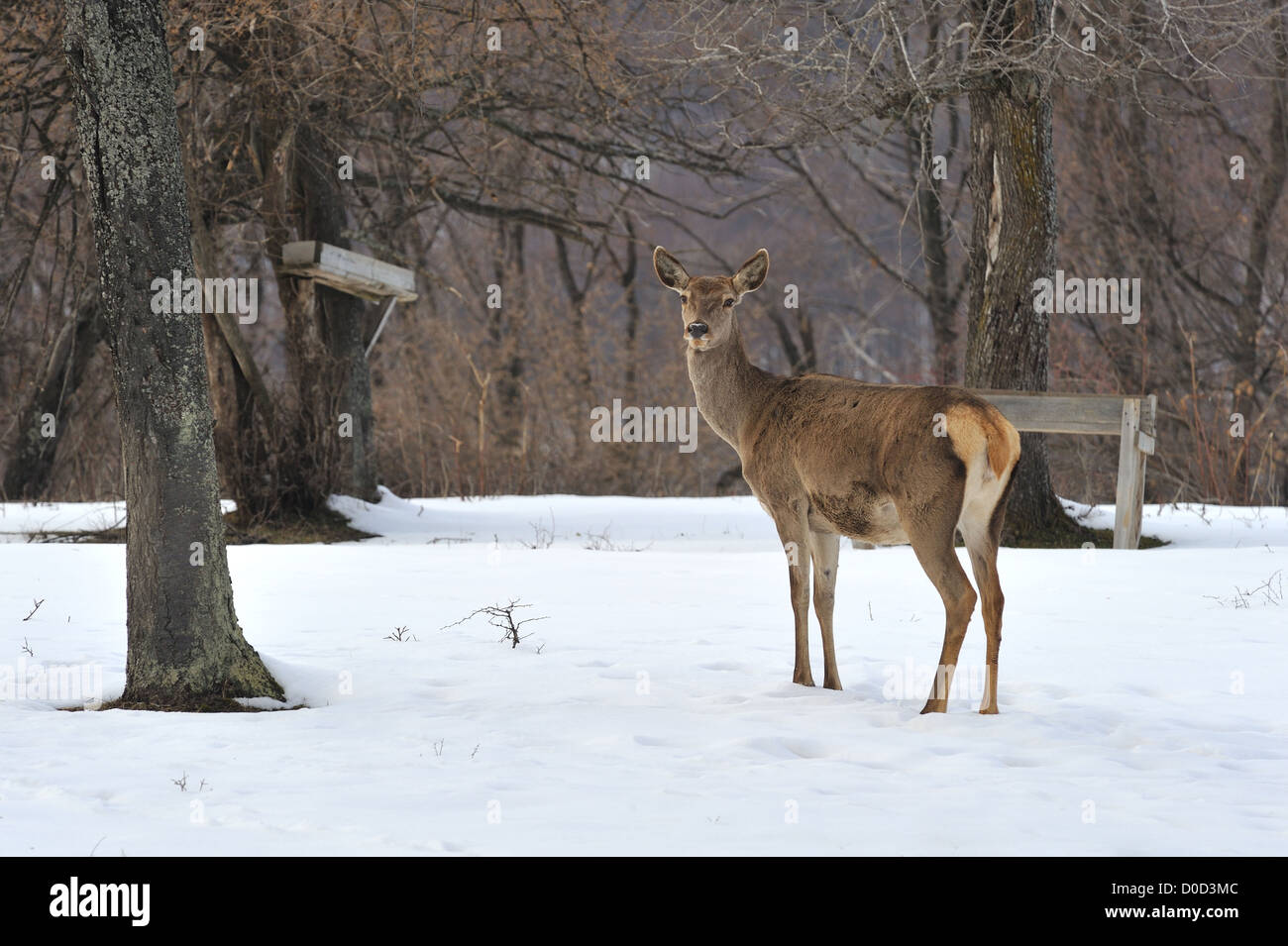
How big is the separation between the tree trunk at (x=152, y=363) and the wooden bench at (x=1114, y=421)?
7.08 meters

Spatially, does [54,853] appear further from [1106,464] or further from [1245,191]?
[1245,191]

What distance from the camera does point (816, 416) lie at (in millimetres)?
6348

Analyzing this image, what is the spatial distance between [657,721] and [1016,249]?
24.9 ft

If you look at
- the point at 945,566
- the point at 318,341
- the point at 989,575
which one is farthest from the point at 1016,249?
the point at 318,341

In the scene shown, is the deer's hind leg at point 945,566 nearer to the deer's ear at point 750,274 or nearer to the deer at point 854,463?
the deer at point 854,463

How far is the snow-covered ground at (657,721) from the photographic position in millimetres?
4016

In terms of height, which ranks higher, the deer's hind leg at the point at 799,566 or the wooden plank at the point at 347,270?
the wooden plank at the point at 347,270

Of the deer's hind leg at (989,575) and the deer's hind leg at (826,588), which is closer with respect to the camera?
the deer's hind leg at (989,575)

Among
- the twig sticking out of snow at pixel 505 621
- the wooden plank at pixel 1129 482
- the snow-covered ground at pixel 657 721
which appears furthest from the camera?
the wooden plank at pixel 1129 482

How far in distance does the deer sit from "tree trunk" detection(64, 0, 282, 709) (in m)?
2.51

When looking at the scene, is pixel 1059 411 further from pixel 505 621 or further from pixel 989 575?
pixel 989 575

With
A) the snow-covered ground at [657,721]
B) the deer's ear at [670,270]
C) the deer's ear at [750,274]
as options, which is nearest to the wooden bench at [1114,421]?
the snow-covered ground at [657,721]

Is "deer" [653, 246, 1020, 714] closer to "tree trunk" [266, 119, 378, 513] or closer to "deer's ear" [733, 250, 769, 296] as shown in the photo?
"deer's ear" [733, 250, 769, 296]
